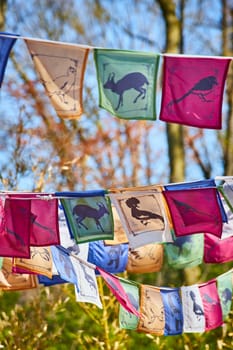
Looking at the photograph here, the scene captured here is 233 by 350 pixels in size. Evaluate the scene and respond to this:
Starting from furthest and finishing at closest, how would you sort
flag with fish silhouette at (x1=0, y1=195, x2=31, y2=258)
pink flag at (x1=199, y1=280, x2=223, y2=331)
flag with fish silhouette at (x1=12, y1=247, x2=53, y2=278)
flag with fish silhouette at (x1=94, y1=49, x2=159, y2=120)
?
1. pink flag at (x1=199, y1=280, x2=223, y2=331)
2. flag with fish silhouette at (x1=12, y1=247, x2=53, y2=278)
3. flag with fish silhouette at (x1=94, y1=49, x2=159, y2=120)
4. flag with fish silhouette at (x1=0, y1=195, x2=31, y2=258)

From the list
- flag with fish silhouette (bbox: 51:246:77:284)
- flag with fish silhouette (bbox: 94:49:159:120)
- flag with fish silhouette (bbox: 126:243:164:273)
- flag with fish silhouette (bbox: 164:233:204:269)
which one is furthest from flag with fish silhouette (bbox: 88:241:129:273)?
flag with fish silhouette (bbox: 94:49:159:120)

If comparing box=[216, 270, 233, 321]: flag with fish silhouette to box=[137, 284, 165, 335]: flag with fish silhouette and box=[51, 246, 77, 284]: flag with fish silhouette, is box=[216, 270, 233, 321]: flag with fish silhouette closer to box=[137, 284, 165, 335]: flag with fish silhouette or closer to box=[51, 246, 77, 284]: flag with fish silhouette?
box=[137, 284, 165, 335]: flag with fish silhouette

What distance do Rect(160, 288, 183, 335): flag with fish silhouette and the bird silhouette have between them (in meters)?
1.67

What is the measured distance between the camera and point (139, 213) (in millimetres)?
6527

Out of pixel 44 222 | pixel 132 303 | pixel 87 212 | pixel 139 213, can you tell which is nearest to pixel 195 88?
pixel 139 213

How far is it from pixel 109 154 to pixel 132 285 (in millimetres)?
9132

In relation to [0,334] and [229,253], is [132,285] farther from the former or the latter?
[0,334]

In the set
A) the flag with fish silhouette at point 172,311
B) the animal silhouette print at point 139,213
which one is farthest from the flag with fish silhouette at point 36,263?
the flag with fish silhouette at point 172,311

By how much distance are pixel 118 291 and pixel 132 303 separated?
0.89ft

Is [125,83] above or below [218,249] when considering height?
above

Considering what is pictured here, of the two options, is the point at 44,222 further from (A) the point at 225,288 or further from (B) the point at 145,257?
(A) the point at 225,288

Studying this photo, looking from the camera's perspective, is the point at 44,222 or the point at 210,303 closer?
the point at 44,222

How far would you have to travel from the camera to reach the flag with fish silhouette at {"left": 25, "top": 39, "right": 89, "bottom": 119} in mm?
6379

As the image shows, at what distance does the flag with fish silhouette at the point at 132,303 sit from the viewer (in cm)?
676
